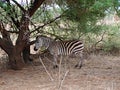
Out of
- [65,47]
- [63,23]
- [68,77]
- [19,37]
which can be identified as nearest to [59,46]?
[65,47]

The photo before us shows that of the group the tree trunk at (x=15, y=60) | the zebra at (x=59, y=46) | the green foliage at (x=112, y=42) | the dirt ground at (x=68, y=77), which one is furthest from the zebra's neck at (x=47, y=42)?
the green foliage at (x=112, y=42)

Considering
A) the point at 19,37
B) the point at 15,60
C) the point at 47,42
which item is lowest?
the point at 15,60

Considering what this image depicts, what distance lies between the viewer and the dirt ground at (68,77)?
7031 mm

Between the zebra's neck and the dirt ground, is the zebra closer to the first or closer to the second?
the zebra's neck

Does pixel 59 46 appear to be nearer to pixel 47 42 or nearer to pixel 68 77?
pixel 47 42

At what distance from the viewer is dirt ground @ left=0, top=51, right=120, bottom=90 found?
7.03 meters

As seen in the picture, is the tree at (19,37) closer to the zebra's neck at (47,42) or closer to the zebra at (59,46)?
the zebra at (59,46)

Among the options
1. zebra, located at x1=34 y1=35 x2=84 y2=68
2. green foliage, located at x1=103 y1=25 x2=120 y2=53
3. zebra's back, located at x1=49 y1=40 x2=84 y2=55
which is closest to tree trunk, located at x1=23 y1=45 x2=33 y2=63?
zebra, located at x1=34 y1=35 x2=84 y2=68

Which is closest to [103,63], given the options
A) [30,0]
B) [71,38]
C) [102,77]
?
[71,38]

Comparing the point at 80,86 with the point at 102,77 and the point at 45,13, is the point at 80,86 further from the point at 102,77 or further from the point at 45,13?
the point at 45,13

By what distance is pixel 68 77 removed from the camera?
7.94m

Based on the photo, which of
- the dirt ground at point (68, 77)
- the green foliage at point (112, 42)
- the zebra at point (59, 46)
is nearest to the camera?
the dirt ground at point (68, 77)

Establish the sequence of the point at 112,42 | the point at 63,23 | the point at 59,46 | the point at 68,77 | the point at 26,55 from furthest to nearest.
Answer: the point at 112,42 < the point at 63,23 < the point at 26,55 < the point at 59,46 < the point at 68,77

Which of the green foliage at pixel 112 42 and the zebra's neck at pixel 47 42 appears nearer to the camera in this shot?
the zebra's neck at pixel 47 42
